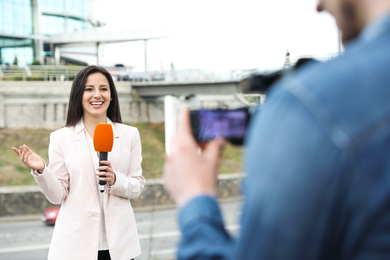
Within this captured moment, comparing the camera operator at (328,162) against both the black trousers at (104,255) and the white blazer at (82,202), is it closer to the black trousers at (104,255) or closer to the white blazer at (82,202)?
the white blazer at (82,202)

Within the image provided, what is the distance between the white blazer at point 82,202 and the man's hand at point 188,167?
2.12 meters

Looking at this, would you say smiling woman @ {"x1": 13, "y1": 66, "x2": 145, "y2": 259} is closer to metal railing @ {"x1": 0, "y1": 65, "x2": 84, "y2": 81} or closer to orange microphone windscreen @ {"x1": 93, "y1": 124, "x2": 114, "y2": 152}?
orange microphone windscreen @ {"x1": 93, "y1": 124, "x2": 114, "y2": 152}

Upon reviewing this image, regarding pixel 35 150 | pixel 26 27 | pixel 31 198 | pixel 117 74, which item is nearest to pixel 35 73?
pixel 117 74

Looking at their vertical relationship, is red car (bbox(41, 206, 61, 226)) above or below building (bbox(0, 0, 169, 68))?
below

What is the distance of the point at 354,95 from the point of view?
0.63m

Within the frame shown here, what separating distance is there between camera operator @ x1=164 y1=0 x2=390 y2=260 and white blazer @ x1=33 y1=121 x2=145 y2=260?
7.85 feet

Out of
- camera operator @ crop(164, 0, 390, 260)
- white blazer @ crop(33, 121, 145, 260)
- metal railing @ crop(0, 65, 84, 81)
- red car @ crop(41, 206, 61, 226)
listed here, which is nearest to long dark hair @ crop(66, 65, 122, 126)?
white blazer @ crop(33, 121, 145, 260)

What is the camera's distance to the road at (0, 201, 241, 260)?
9.99 metres

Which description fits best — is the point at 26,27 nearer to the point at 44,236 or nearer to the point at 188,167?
the point at 44,236

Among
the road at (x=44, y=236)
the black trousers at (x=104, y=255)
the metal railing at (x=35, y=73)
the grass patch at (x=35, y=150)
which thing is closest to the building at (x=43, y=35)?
the metal railing at (x=35, y=73)

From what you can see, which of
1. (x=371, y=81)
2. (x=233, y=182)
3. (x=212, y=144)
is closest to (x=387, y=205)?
(x=371, y=81)

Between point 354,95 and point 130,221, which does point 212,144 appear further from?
point 130,221

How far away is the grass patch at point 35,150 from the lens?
19938 mm

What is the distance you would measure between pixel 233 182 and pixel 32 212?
565 centimetres
